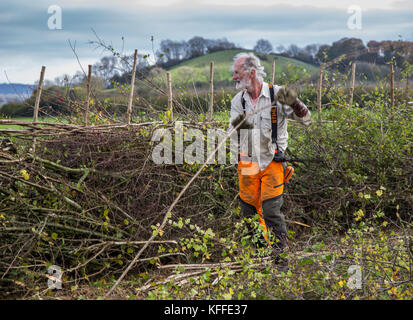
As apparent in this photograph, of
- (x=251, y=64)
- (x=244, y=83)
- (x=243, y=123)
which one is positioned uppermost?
(x=251, y=64)

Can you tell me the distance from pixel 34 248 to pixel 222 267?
1810mm

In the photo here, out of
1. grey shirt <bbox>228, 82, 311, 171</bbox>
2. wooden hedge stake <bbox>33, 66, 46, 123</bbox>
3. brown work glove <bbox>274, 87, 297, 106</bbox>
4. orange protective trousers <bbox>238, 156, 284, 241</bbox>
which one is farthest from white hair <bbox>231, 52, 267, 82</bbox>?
wooden hedge stake <bbox>33, 66, 46, 123</bbox>

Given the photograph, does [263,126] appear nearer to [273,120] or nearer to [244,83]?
[273,120]

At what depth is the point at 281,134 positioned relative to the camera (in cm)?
421

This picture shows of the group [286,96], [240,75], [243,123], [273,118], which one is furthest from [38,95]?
[286,96]

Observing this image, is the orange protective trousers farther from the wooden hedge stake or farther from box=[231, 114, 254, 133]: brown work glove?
the wooden hedge stake

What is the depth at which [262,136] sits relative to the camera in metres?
4.15

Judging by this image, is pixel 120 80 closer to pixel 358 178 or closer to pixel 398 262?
pixel 358 178

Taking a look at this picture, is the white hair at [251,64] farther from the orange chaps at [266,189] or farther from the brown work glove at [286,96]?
the orange chaps at [266,189]

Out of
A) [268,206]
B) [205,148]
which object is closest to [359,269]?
[268,206]

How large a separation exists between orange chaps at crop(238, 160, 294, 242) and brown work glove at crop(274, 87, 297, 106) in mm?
684

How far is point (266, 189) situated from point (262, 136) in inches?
20.3

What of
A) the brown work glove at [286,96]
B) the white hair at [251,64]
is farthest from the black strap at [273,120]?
the brown work glove at [286,96]

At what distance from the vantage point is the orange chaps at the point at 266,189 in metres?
4.18
